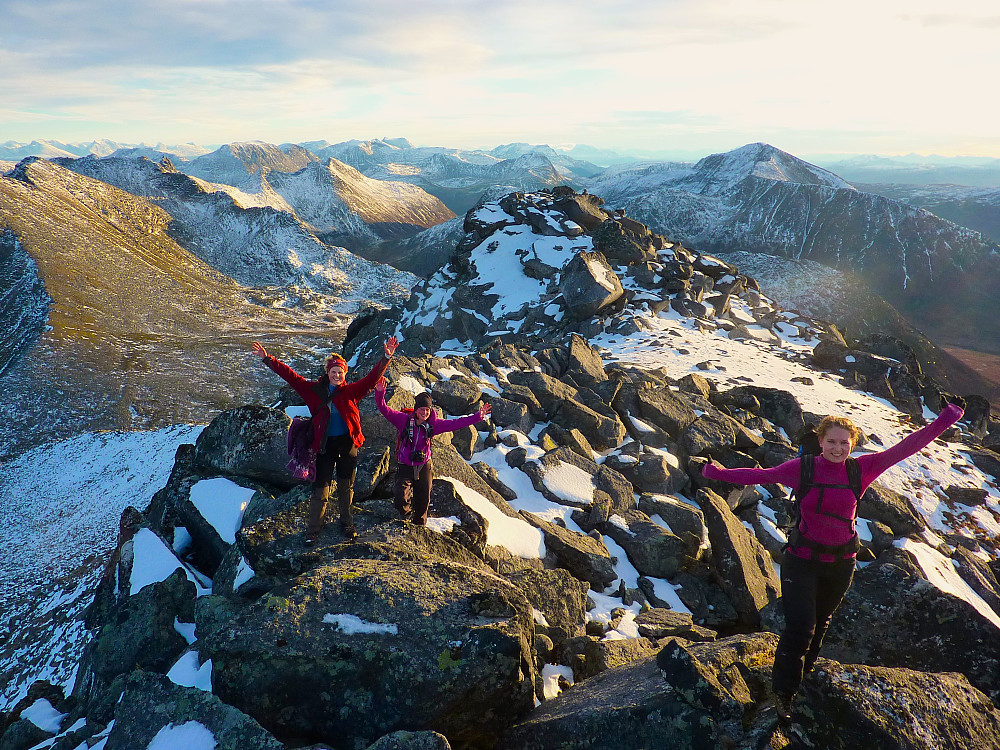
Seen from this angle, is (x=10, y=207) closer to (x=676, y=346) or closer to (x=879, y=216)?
(x=676, y=346)

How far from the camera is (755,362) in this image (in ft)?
103

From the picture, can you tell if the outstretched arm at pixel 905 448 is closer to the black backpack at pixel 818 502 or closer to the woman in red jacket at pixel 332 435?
the black backpack at pixel 818 502

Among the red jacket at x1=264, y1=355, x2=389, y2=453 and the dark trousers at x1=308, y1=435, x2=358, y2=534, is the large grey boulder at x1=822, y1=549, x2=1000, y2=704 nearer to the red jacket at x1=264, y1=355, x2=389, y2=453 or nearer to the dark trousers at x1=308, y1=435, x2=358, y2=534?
the dark trousers at x1=308, y1=435, x2=358, y2=534

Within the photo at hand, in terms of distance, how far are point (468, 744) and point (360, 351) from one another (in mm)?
52469

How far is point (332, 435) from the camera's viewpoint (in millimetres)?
8703

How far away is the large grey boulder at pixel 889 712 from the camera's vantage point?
202 inches

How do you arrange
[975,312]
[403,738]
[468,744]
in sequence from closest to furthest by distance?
[403,738] < [468,744] < [975,312]

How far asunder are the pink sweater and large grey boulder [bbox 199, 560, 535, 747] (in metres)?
3.95

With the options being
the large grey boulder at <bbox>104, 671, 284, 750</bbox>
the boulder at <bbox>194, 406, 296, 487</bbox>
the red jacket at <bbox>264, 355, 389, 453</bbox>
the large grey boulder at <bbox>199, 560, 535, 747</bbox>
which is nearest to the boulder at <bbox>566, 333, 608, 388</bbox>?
the boulder at <bbox>194, 406, 296, 487</bbox>

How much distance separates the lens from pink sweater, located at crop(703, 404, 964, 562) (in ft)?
18.6

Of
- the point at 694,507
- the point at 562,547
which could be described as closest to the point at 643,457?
the point at 694,507

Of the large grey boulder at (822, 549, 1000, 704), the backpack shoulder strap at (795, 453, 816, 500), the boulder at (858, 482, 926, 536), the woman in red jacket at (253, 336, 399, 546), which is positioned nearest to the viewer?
the backpack shoulder strap at (795, 453, 816, 500)

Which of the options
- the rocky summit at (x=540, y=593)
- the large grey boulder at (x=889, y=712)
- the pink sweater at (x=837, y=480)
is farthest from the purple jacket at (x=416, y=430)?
the large grey boulder at (x=889, y=712)

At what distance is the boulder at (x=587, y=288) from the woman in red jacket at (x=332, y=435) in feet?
104
